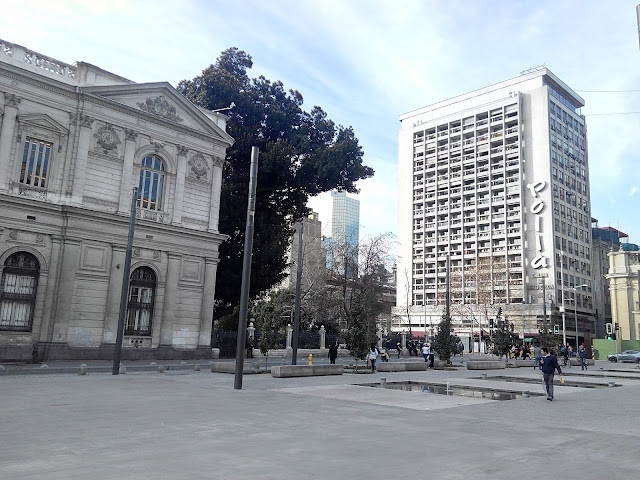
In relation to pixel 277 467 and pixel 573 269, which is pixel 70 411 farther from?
pixel 573 269

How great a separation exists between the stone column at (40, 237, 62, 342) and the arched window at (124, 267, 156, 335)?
4056 millimetres

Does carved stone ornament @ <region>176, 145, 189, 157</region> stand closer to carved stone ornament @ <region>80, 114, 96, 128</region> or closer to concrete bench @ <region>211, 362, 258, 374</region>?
carved stone ornament @ <region>80, 114, 96, 128</region>

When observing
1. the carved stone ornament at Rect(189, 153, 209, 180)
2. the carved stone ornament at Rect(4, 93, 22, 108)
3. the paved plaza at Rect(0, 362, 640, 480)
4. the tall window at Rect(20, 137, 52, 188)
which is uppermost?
the carved stone ornament at Rect(4, 93, 22, 108)

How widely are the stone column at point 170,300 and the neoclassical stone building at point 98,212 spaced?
0.06 meters

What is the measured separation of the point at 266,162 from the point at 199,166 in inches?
200

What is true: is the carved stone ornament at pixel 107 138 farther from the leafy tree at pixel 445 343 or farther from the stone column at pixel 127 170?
the leafy tree at pixel 445 343

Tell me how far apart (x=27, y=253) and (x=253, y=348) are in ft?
58.2

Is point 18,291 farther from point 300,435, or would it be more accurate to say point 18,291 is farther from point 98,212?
point 300,435

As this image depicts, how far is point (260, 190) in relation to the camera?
1576 inches

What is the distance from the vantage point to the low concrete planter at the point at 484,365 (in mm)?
31869

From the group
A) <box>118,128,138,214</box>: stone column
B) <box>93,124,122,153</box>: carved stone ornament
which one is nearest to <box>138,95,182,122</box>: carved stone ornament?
<box>118,128,138,214</box>: stone column

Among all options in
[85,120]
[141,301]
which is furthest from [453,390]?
[85,120]

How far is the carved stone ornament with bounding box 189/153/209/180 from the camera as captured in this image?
112 feet

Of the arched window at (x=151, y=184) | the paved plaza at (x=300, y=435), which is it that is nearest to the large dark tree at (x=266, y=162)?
the arched window at (x=151, y=184)
